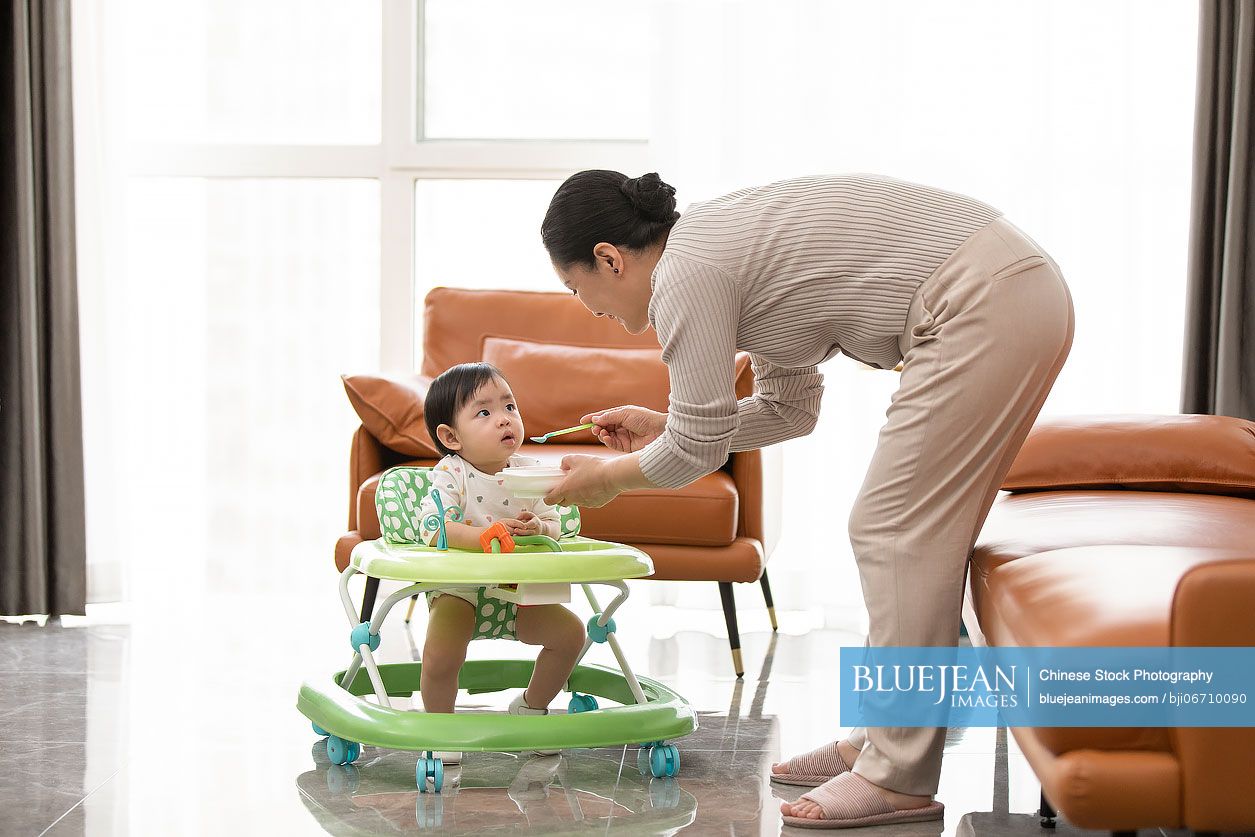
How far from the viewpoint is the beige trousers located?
171cm

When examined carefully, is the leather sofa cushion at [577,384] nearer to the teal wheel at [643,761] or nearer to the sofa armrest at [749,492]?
the sofa armrest at [749,492]

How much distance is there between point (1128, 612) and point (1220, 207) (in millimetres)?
2555

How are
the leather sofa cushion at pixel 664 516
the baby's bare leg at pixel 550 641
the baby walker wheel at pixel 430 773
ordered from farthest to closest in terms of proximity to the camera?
the leather sofa cushion at pixel 664 516 < the baby's bare leg at pixel 550 641 < the baby walker wheel at pixel 430 773

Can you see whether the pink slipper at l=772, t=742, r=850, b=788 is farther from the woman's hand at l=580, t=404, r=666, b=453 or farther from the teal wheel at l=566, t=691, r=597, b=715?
the woman's hand at l=580, t=404, r=666, b=453

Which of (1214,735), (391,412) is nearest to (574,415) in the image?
(391,412)

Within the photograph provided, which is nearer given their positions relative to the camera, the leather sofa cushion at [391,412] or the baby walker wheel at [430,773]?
the baby walker wheel at [430,773]

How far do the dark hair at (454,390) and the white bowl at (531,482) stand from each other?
0.29m

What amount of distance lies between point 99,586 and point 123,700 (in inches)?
50.2

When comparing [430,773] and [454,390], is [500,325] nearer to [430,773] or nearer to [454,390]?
[454,390]

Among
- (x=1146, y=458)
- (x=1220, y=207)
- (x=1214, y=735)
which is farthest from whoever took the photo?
(x=1220, y=207)

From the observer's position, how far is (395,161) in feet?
13.4

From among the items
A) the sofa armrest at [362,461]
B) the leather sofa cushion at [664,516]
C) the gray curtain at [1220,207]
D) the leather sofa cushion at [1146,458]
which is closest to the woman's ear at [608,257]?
the leather sofa cushion at [664,516]

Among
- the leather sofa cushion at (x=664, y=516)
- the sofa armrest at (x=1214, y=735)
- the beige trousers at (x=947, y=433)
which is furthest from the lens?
the leather sofa cushion at (x=664, y=516)

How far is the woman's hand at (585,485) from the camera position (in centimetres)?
183
